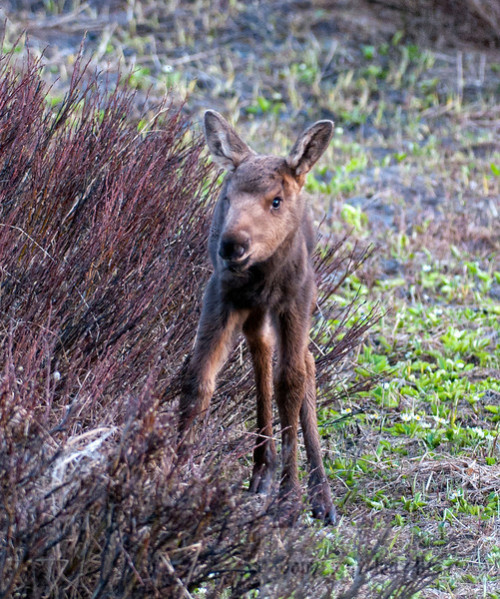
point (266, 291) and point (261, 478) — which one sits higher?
point (266, 291)

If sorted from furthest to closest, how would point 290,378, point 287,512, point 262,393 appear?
point 262,393, point 290,378, point 287,512

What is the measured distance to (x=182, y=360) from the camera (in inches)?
186

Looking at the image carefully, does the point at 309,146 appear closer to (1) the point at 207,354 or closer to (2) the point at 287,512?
(1) the point at 207,354

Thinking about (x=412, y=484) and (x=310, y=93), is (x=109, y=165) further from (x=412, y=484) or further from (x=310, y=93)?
(x=310, y=93)

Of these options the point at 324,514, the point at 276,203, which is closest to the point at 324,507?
the point at 324,514

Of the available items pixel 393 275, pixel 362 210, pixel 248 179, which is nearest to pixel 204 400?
pixel 248 179

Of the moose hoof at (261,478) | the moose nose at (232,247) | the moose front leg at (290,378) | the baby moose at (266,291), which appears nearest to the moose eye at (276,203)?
the baby moose at (266,291)

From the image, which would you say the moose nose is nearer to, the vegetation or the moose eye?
the moose eye

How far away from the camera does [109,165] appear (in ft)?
15.4

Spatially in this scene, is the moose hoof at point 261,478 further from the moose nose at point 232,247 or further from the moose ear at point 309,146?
the moose ear at point 309,146

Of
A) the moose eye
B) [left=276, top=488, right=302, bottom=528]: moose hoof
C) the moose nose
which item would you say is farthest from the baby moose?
[left=276, top=488, right=302, bottom=528]: moose hoof

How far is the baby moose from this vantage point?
388 centimetres

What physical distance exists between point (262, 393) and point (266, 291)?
1.84 ft

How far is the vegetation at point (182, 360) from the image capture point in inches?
116
